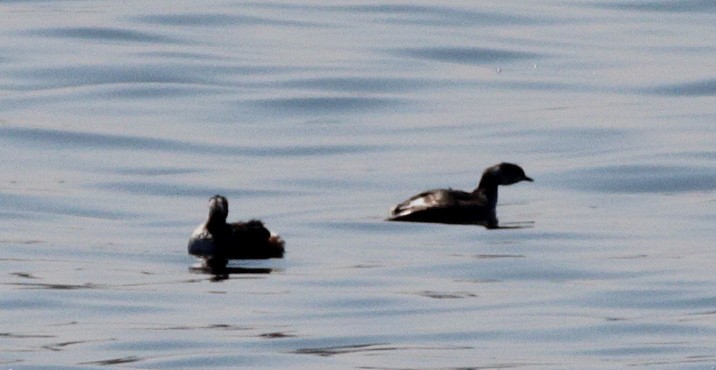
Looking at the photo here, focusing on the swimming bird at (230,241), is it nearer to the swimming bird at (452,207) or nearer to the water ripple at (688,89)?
the swimming bird at (452,207)

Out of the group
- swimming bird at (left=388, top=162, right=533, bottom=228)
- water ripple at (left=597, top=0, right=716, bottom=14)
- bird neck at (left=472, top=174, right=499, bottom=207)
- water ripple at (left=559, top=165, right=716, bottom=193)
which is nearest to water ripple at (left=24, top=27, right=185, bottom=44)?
water ripple at (left=597, top=0, right=716, bottom=14)

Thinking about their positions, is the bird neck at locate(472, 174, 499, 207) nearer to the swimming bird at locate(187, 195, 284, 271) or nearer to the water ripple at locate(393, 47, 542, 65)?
the swimming bird at locate(187, 195, 284, 271)

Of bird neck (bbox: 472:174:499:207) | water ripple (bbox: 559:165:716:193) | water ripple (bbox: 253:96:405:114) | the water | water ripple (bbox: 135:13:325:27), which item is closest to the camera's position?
the water

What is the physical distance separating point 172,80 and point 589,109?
19.9 ft

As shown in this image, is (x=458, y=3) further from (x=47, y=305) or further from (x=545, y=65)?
(x=47, y=305)

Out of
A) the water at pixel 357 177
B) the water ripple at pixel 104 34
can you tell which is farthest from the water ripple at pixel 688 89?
the water ripple at pixel 104 34

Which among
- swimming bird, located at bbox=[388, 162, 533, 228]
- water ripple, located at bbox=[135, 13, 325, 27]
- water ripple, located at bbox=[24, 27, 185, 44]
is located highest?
water ripple, located at bbox=[135, 13, 325, 27]

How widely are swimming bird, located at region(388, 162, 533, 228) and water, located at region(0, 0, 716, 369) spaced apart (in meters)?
0.18

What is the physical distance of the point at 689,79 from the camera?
34.3m

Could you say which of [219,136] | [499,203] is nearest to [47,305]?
[499,203]

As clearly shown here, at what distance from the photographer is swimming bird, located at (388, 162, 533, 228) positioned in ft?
72.0

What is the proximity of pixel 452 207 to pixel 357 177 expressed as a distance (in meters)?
3.15

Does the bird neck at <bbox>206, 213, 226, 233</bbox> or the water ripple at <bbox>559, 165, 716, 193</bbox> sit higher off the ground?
the water ripple at <bbox>559, 165, 716, 193</bbox>

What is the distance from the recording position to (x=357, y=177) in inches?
1000
